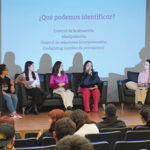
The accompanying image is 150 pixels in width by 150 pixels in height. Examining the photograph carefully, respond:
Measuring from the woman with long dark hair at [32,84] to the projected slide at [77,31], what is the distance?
0.56 m

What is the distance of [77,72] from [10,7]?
6.98ft

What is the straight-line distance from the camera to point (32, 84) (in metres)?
7.57

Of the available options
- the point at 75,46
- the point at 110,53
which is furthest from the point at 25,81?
the point at 110,53

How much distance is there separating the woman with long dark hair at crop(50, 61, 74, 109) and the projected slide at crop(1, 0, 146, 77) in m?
0.51

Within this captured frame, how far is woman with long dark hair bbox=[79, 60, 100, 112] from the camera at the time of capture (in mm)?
7674

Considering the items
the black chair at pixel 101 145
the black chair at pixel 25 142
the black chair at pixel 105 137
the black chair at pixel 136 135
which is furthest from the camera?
the black chair at pixel 136 135

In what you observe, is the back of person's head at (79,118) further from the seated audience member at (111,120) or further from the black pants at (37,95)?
the black pants at (37,95)

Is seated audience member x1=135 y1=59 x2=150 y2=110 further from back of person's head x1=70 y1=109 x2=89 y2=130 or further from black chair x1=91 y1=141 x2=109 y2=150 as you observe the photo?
black chair x1=91 y1=141 x2=109 y2=150

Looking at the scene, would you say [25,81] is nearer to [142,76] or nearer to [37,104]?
[37,104]

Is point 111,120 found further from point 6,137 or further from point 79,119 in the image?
point 6,137

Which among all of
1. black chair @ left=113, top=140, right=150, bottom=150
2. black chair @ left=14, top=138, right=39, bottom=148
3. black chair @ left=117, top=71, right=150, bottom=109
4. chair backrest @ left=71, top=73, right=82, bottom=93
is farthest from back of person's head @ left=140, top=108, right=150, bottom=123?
chair backrest @ left=71, top=73, right=82, bottom=93

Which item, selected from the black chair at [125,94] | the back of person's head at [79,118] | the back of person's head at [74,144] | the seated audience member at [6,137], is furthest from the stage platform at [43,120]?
the back of person's head at [74,144]

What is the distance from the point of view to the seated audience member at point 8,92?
715cm

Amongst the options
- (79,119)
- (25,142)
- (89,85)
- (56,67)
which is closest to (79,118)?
(79,119)
